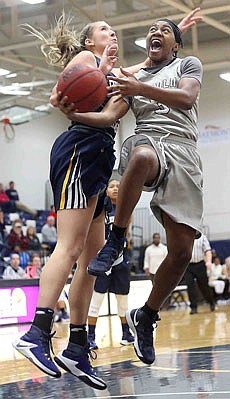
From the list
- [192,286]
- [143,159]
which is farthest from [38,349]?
[192,286]

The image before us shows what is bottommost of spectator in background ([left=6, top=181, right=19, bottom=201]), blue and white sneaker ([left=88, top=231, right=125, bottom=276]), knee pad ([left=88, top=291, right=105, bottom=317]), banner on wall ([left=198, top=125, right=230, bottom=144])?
spectator in background ([left=6, top=181, right=19, bottom=201])

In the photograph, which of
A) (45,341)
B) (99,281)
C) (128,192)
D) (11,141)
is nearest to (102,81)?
(128,192)

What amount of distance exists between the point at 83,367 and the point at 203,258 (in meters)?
9.54

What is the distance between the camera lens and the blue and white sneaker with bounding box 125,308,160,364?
418 cm

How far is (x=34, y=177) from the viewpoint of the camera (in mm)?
22547

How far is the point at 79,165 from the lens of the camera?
12.9 ft

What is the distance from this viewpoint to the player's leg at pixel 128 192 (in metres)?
3.86

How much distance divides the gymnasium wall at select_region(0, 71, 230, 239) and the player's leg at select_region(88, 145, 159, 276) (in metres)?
17.6

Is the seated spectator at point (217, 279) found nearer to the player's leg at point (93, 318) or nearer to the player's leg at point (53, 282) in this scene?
the player's leg at point (93, 318)

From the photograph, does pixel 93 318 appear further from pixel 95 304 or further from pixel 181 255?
pixel 181 255

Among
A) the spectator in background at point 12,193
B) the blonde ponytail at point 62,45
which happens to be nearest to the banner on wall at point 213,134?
the spectator in background at point 12,193

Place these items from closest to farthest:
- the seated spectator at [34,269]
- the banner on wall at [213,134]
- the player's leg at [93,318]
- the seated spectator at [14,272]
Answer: the player's leg at [93,318] < the seated spectator at [14,272] < the seated spectator at [34,269] < the banner on wall at [213,134]

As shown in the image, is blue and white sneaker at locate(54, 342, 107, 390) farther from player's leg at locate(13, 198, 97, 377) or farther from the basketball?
the basketball

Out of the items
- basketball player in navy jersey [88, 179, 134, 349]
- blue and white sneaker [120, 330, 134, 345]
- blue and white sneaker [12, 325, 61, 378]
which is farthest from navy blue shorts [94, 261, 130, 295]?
blue and white sneaker [12, 325, 61, 378]
